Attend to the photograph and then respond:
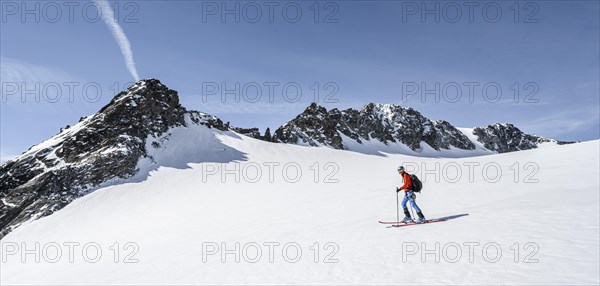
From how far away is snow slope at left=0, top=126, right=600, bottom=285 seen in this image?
814cm

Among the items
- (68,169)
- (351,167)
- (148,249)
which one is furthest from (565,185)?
(68,169)

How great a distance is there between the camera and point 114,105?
48156mm

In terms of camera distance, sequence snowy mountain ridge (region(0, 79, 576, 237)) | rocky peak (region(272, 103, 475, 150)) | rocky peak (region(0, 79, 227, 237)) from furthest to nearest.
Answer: rocky peak (region(272, 103, 475, 150)) → snowy mountain ridge (region(0, 79, 576, 237)) → rocky peak (region(0, 79, 227, 237))

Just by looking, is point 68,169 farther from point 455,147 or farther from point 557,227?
point 455,147

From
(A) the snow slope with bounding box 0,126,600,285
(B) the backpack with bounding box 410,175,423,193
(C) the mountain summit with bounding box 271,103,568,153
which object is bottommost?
(A) the snow slope with bounding box 0,126,600,285

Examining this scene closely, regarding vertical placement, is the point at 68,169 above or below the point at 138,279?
above

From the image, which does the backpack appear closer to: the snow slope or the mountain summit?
the snow slope

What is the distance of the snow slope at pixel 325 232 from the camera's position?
8141 millimetres

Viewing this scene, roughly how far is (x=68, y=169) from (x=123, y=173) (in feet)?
17.7

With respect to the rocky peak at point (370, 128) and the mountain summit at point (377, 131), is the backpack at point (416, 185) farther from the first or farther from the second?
the mountain summit at point (377, 131)

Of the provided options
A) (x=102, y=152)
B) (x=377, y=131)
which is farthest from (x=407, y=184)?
(x=377, y=131)

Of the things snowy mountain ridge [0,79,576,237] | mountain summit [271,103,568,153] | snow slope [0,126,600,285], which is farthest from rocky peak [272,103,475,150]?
snow slope [0,126,600,285]

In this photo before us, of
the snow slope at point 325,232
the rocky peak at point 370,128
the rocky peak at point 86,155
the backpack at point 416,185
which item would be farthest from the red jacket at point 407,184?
the rocky peak at point 370,128

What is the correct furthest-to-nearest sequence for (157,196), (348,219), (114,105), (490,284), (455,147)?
(455,147)
(114,105)
(157,196)
(348,219)
(490,284)
